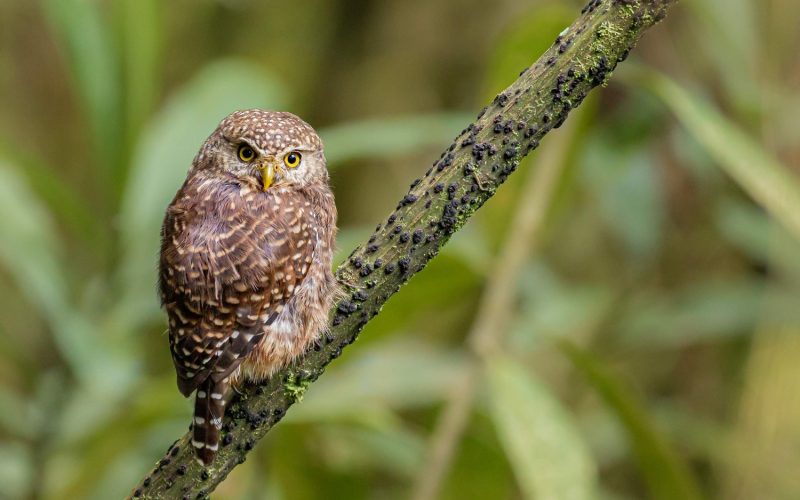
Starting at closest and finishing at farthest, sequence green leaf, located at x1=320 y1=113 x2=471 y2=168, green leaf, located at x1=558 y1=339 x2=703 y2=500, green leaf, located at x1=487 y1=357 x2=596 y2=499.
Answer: green leaf, located at x1=487 y1=357 x2=596 y2=499 < green leaf, located at x1=558 y1=339 x2=703 y2=500 < green leaf, located at x1=320 y1=113 x2=471 y2=168

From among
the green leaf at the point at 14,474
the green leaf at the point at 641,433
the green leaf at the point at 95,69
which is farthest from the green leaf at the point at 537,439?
the green leaf at the point at 14,474

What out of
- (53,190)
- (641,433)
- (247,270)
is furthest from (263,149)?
(641,433)

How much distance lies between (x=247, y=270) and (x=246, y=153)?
383 millimetres

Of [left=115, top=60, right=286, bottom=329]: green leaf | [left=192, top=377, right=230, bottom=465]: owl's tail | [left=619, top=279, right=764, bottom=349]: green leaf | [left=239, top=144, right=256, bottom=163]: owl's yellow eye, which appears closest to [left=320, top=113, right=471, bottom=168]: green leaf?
[left=115, top=60, right=286, bottom=329]: green leaf

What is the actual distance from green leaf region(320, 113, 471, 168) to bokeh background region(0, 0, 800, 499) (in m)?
0.01

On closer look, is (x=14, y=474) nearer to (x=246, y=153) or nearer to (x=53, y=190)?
(x=53, y=190)

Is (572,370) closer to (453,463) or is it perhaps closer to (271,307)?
(453,463)

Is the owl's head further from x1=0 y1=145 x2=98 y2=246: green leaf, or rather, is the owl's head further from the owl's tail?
x1=0 y1=145 x2=98 y2=246: green leaf

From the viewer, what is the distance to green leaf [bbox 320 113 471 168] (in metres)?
3.25

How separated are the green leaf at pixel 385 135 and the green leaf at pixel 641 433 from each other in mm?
911

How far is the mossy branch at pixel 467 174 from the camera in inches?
66.0

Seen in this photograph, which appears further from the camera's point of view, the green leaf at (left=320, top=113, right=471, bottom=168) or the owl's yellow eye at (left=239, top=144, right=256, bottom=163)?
the green leaf at (left=320, top=113, right=471, bottom=168)

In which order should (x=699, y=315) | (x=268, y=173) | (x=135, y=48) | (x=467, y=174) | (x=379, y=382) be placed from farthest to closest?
(x=699, y=315) < (x=379, y=382) < (x=135, y=48) < (x=268, y=173) < (x=467, y=174)

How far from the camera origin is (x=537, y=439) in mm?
2506
